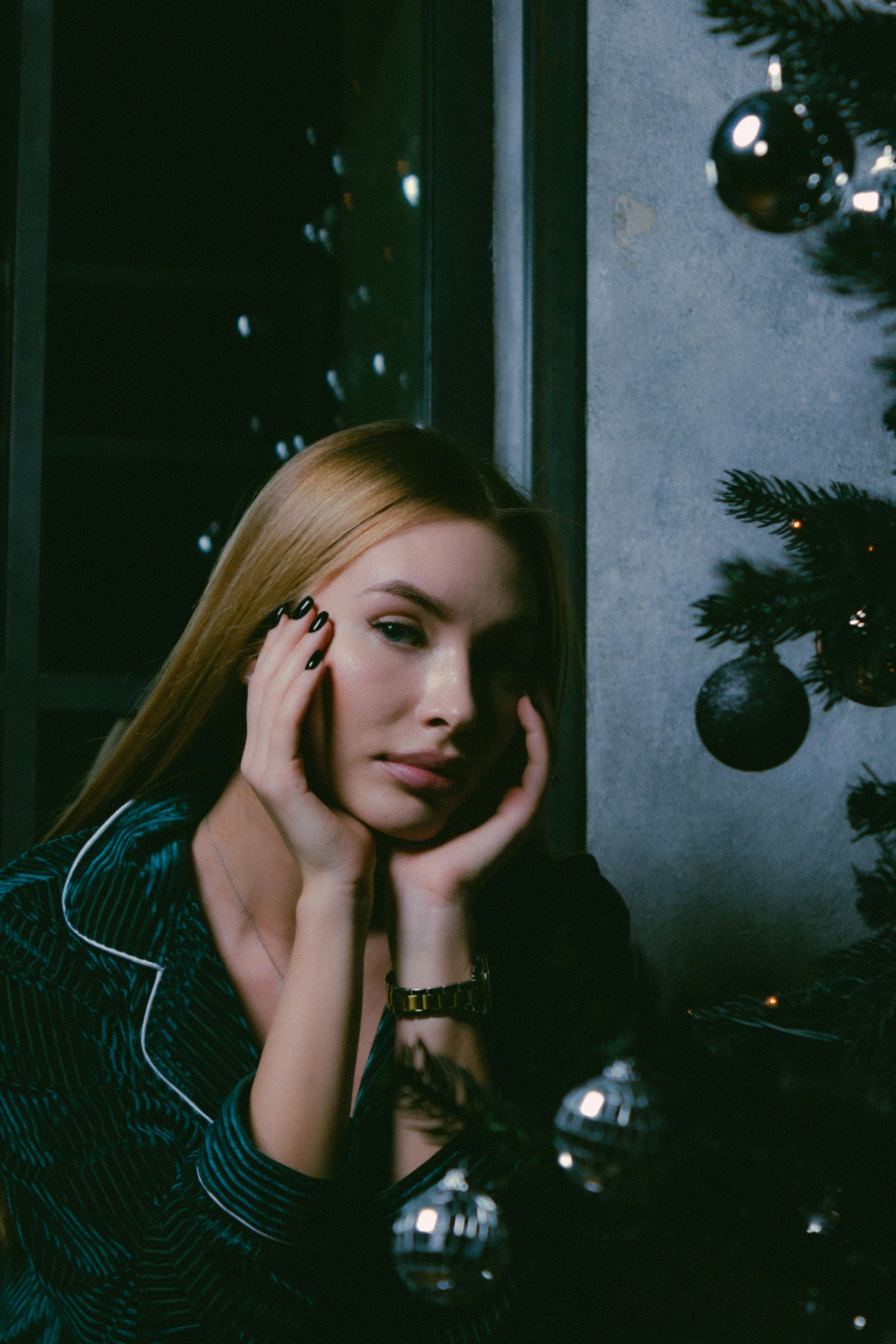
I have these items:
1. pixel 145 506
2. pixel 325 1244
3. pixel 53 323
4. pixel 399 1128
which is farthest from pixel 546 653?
pixel 53 323

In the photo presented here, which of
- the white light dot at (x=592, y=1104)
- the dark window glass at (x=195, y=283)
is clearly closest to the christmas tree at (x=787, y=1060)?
the white light dot at (x=592, y=1104)

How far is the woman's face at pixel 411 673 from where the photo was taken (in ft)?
3.01

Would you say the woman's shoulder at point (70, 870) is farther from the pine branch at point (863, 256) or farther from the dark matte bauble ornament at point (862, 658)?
the pine branch at point (863, 256)

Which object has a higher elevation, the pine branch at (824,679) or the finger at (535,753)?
the pine branch at (824,679)

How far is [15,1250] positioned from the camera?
104 cm

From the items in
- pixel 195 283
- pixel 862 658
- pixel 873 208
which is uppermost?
pixel 195 283

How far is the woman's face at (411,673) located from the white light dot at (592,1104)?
0.51 meters

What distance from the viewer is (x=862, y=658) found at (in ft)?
1.82

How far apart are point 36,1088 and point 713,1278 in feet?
2.28

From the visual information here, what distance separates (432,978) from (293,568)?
17.2 inches

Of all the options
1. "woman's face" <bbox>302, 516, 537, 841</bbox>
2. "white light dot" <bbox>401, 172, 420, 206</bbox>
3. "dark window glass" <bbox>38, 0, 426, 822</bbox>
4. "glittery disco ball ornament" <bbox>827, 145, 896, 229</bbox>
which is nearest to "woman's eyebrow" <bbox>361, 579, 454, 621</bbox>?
"woman's face" <bbox>302, 516, 537, 841</bbox>

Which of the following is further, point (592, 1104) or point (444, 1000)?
point (444, 1000)

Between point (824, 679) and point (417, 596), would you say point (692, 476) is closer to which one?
point (417, 596)

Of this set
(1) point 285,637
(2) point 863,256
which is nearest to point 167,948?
(1) point 285,637
